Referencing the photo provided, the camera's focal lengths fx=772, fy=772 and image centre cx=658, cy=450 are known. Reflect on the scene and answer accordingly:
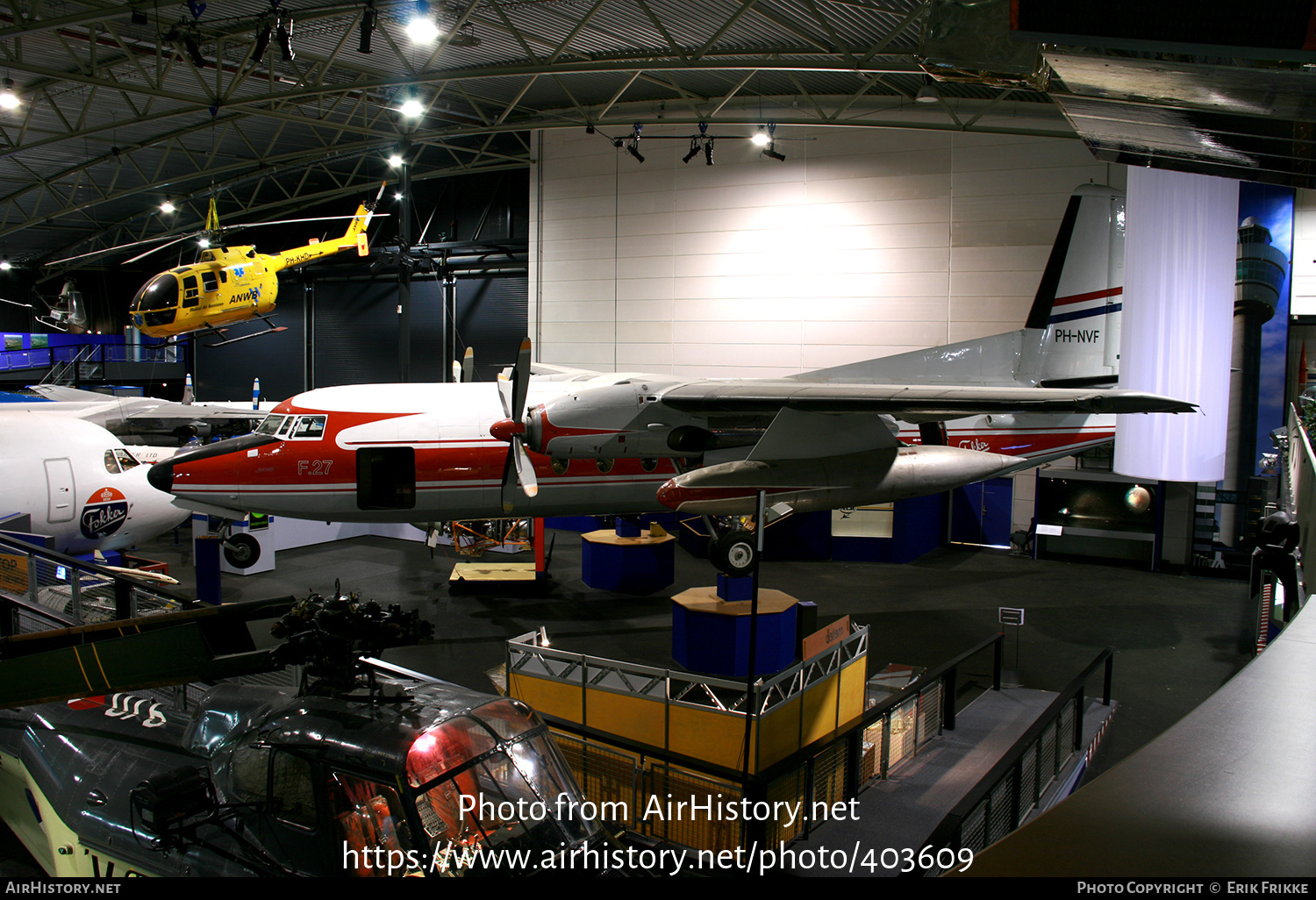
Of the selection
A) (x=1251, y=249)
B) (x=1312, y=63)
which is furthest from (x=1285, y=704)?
(x=1251, y=249)

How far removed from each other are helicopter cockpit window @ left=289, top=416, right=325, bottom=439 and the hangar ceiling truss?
20.7 ft

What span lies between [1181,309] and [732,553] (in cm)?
682

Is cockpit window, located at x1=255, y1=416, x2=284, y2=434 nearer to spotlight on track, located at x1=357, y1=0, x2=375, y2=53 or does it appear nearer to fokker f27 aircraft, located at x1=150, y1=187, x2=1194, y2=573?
fokker f27 aircraft, located at x1=150, y1=187, x2=1194, y2=573

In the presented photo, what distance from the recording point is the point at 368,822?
401 centimetres

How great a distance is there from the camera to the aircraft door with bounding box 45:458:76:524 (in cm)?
1218

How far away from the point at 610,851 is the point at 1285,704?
10.6 ft

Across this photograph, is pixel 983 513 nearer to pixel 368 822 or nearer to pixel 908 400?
pixel 908 400

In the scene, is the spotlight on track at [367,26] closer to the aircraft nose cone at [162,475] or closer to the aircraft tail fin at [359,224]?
the aircraft nose cone at [162,475]

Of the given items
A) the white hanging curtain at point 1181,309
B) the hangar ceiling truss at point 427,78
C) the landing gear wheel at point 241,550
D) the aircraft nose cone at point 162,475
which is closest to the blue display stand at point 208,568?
the aircraft nose cone at point 162,475

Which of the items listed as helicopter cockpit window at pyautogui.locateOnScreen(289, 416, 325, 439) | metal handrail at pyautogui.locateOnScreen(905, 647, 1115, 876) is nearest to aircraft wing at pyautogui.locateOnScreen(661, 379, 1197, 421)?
metal handrail at pyautogui.locateOnScreen(905, 647, 1115, 876)

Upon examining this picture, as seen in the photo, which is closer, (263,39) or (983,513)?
(263,39)

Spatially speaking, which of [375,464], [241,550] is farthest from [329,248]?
[375,464]

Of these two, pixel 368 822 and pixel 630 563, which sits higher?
pixel 368 822

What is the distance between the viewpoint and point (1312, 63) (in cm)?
270
